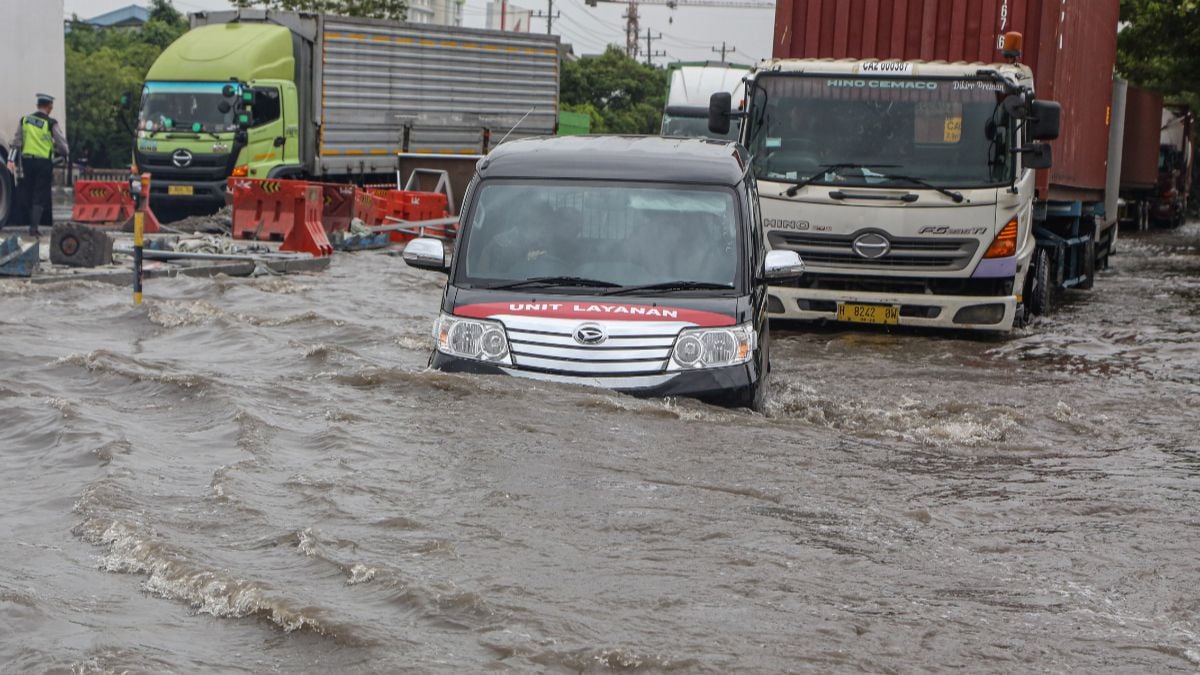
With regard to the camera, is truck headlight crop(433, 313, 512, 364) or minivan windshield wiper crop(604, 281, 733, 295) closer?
truck headlight crop(433, 313, 512, 364)

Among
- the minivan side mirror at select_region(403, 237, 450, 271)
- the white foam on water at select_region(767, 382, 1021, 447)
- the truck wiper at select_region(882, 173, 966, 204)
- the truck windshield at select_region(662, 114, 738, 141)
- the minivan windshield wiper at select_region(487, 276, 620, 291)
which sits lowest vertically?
the white foam on water at select_region(767, 382, 1021, 447)

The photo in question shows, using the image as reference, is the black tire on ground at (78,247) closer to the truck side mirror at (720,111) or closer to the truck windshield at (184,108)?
the truck side mirror at (720,111)

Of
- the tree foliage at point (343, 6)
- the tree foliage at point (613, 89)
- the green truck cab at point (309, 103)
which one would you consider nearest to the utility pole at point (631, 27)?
the tree foliage at point (613, 89)

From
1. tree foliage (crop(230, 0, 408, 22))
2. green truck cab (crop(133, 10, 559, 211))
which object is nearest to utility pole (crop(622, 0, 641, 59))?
tree foliage (crop(230, 0, 408, 22))

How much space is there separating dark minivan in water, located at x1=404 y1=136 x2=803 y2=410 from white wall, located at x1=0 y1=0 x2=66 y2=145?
15650 mm

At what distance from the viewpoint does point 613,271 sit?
8875 mm

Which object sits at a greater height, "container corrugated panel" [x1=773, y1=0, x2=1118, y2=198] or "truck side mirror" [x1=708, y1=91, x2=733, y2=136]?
"container corrugated panel" [x1=773, y1=0, x2=1118, y2=198]

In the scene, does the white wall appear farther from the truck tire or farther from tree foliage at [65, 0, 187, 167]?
tree foliage at [65, 0, 187, 167]

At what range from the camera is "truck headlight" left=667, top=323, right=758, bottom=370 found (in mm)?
8453

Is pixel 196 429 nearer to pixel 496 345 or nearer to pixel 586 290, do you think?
pixel 496 345

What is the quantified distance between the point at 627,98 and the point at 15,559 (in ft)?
261

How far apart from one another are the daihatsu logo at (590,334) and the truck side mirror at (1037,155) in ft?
20.1

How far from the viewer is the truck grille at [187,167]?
27.2m

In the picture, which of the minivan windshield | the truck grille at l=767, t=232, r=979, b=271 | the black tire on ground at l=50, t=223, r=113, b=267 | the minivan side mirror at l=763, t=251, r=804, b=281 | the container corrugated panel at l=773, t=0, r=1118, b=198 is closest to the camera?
the minivan windshield
